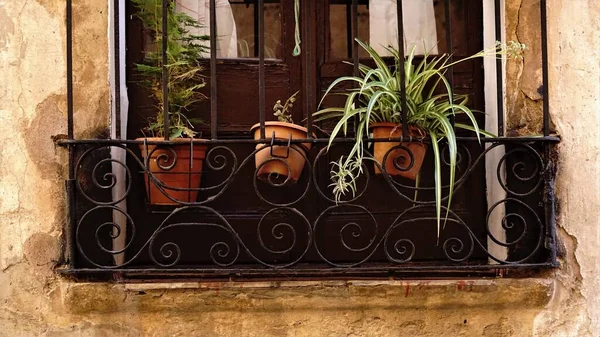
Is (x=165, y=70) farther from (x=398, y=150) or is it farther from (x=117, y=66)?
(x=398, y=150)

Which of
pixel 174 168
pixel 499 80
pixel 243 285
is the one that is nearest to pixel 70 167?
Answer: pixel 174 168

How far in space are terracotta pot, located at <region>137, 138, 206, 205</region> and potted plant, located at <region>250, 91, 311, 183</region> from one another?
0.63 ft

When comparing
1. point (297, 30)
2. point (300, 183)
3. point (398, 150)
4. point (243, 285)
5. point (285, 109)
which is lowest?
point (243, 285)

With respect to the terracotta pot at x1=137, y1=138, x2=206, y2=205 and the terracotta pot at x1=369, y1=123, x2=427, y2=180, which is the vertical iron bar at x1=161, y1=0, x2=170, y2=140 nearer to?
the terracotta pot at x1=137, y1=138, x2=206, y2=205

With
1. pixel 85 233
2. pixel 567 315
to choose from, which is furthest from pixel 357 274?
pixel 85 233

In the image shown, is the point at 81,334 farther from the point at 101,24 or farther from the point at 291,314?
the point at 101,24

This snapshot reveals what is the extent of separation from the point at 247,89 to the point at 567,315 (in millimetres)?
1276

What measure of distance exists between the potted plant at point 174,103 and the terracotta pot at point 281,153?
197mm

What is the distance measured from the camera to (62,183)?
2172 millimetres

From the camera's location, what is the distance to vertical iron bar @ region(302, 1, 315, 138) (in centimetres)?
211

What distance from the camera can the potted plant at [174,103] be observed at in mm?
2104

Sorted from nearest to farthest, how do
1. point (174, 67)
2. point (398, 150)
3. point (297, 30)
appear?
point (398, 150), point (174, 67), point (297, 30)

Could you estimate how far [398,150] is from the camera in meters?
2.08

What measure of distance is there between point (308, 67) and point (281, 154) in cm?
28
